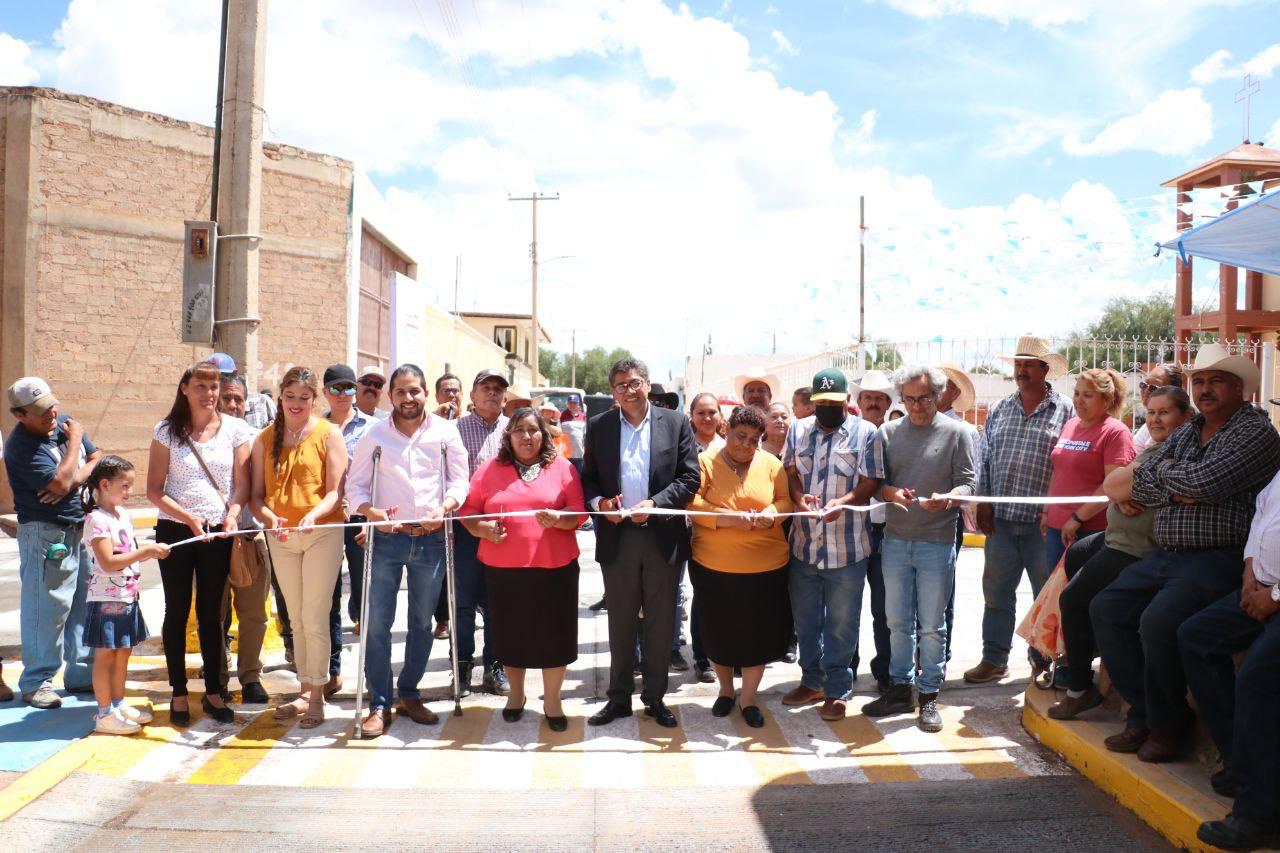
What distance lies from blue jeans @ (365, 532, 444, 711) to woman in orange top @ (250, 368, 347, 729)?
312mm

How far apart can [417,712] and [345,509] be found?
1.31 meters

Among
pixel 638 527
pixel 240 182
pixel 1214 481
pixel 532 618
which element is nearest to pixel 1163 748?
pixel 1214 481

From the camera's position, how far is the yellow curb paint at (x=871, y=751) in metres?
4.74

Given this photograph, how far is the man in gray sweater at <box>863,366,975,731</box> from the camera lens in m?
5.39

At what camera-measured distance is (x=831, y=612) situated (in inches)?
221

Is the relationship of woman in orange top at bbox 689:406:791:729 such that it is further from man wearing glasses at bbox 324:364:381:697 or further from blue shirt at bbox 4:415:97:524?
blue shirt at bbox 4:415:97:524

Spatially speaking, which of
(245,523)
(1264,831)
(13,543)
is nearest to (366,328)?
(13,543)

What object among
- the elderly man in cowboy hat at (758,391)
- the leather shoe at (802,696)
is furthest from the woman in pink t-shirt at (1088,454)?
the elderly man in cowboy hat at (758,391)

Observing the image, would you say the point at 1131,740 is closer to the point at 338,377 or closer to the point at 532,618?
the point at 532,618

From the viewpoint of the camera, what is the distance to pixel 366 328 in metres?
18.8

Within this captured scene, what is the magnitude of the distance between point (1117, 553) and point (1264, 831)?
1608mm

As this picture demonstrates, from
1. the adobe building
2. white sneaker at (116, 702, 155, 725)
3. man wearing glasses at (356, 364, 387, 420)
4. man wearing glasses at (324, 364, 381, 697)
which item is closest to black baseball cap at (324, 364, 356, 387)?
man wearing glasses at (324, 364, 381, 697)

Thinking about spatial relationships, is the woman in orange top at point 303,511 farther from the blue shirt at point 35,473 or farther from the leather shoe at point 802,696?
the leather shoe at point 802,696

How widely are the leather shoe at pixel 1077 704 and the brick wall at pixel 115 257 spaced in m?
14.0
